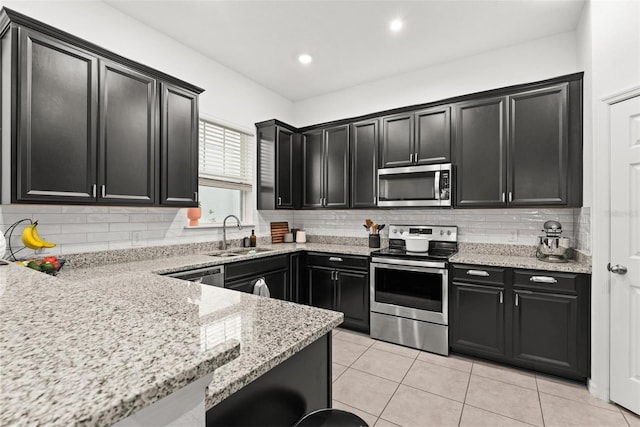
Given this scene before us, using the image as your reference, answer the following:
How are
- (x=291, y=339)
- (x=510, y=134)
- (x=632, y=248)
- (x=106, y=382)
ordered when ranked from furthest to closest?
(x=510, y=134) → (x=632, y=248) → (x=291, y=339) → (x=106, y=382)

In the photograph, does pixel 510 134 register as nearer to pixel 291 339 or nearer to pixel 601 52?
pixel 601 52

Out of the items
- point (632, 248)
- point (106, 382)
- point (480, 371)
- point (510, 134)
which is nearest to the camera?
point (106, 382)

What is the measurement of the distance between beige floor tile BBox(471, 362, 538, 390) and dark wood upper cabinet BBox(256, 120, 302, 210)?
278cm

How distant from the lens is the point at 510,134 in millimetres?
2973

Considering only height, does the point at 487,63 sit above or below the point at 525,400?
above

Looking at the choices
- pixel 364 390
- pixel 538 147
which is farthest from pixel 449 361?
pixel 538 147

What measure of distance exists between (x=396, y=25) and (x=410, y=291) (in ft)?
8.55

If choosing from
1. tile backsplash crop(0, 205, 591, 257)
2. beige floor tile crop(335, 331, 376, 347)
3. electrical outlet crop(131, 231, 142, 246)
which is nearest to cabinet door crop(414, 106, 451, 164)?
tile backsplash crop(0, 205, 591, 257)

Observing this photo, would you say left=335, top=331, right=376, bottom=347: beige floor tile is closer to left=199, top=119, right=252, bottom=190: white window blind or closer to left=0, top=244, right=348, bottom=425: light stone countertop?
left=199, top=119, right=252, bottom=190: white window blind

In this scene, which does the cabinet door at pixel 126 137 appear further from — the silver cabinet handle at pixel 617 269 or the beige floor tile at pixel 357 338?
the silver cabinet handle at pixel 617 269

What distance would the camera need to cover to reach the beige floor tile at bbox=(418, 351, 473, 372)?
9.12 feet

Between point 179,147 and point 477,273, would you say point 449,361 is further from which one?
point 179,147

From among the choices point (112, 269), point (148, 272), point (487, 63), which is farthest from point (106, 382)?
point (487, 63)

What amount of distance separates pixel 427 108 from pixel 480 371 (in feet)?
8.65
